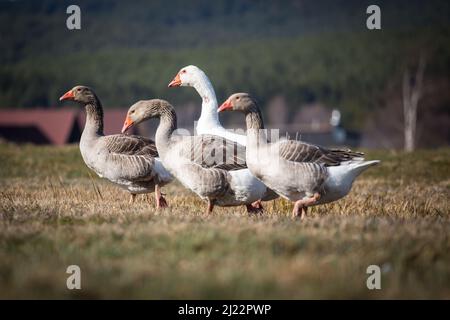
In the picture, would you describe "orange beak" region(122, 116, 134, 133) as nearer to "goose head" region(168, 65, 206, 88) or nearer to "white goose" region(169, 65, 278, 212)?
"white goose" region(169, 65, 278, 212)

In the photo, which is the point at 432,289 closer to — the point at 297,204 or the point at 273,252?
the point at 273,252

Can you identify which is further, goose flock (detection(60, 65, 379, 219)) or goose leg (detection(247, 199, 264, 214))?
goose leg (detection(247, 199, 264, 214))

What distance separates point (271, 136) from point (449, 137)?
56296 mm

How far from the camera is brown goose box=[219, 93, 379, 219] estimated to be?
7875mm

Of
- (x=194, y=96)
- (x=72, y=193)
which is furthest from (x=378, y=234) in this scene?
(x=194, y=96)

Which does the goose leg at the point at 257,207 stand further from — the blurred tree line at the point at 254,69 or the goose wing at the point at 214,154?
the blurred tree line at the point at 254,69

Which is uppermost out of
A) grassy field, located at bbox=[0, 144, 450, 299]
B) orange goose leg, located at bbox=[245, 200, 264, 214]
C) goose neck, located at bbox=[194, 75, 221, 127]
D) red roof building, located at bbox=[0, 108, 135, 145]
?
red roof building, located at bbox=[0, 108, 135, 145]

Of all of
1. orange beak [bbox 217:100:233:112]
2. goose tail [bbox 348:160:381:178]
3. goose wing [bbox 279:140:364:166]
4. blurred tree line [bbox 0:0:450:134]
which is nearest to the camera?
goose wing [bbox 279:140:364:166]

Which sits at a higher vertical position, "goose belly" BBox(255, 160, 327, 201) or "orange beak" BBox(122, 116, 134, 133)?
"orange beak" BBox(122, 116, 134, 133)

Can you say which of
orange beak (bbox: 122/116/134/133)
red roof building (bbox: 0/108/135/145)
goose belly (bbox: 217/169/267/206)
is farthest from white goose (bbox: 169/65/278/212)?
red roof building (bbox: 0/108/135/145)

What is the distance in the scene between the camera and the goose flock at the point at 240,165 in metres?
7.94

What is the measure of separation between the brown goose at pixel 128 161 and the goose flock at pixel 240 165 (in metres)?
0.01

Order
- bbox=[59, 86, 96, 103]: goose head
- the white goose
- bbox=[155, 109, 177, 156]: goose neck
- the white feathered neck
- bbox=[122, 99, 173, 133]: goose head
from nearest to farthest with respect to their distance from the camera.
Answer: bbox=[155, 109, 177, 156]: goose neck → bbox=[122, 99, 173, 133]: goose head → the white goose → the white feathered neck → bbox=[59, 86, 96, 103]: goose head

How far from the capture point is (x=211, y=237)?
5.96m
